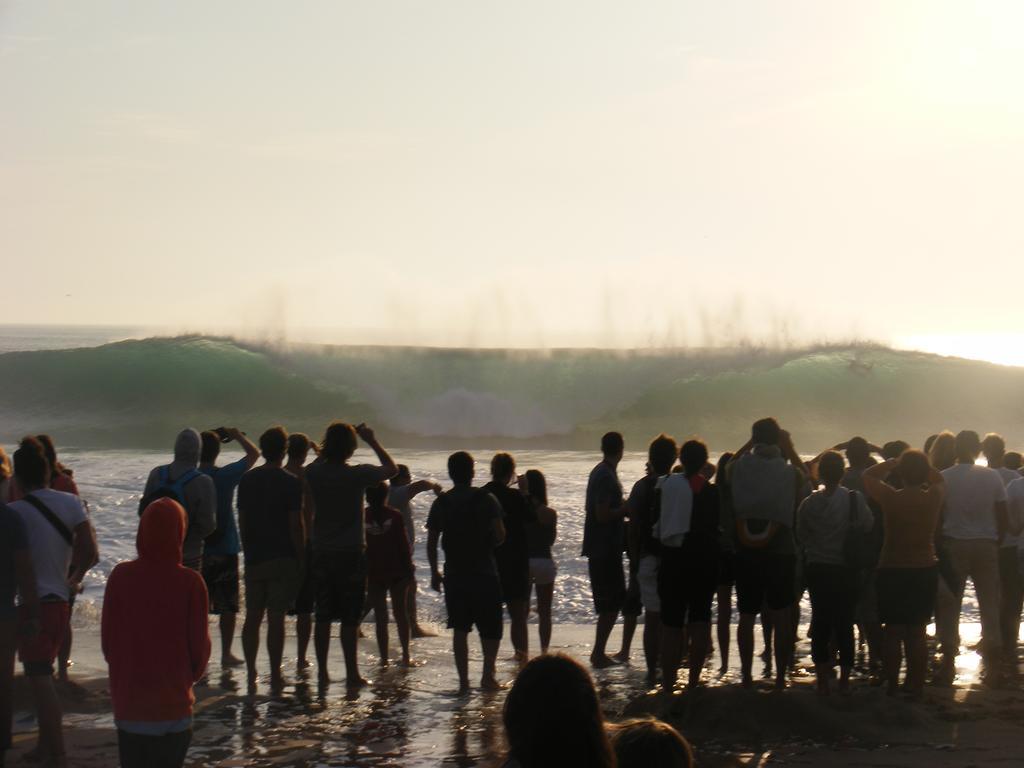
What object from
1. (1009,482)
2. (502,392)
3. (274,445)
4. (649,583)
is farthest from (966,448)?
(502,392)

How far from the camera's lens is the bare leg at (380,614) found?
27.3 feet

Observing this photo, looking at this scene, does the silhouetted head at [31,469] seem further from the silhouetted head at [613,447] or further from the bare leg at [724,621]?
the bare leg at [724,621]

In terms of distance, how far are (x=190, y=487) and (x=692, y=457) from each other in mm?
2856


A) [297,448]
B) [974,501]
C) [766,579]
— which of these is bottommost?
[766,579]

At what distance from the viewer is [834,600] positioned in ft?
23.1

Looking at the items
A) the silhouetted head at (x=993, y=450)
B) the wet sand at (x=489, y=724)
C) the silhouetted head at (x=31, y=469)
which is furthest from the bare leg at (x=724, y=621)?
the silhouetted head at (x=31, y=469)

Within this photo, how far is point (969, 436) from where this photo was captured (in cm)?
787

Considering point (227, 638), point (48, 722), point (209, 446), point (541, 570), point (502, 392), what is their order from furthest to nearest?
point (502, 392) → point (541, 570) → point (227, 638) → point (209, 446) → point (48, 722)

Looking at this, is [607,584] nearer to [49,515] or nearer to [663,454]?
[663,454]

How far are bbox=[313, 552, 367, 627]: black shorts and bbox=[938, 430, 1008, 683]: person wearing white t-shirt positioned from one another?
139 inches

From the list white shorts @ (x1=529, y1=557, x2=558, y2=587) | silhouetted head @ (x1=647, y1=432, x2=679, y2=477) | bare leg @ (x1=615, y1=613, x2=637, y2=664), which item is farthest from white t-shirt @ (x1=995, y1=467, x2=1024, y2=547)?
white shorts @ (x1=529, y1=557, x2=558, y2=587)

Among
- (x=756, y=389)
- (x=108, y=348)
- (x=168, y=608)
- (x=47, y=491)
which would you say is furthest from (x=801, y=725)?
(x=108, y=348)

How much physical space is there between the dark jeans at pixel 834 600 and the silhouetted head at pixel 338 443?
2.66 meters

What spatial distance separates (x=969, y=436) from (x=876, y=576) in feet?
3.76
